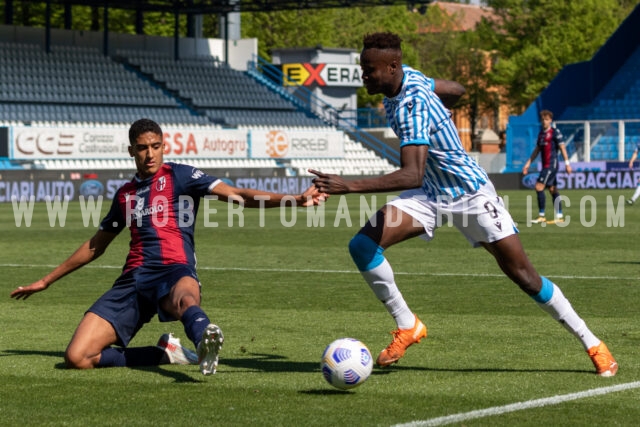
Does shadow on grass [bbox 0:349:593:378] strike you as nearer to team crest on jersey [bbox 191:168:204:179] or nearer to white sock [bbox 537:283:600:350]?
white sock [bbox 537:283:600:350]

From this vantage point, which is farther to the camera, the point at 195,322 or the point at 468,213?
the point at 468,213

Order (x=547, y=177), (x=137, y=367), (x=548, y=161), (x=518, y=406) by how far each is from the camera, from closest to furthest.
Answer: (x=518, y=406), (x=137, y=367), (x=547, y=177), (x=548, y=161)

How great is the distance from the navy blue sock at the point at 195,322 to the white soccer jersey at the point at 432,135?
1.59 metres

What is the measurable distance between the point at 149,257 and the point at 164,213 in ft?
1.02

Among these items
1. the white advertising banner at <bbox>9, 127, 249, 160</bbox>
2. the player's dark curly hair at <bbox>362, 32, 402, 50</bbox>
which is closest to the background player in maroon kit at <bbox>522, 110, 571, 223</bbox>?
the white advertising banner at <bbox>9, 127, 249, 160</bbox>

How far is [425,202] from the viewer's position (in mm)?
7918

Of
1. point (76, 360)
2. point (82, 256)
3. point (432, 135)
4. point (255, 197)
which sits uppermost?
point (432, 135)

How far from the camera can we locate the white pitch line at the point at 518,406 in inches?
235

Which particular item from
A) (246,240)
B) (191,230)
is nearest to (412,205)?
(191,230)

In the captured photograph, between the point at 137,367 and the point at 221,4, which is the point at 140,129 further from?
the point at 221,4

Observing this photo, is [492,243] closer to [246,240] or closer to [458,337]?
[458,337]

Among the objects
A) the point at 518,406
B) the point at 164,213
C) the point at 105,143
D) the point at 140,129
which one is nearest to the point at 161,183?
the point at 164,213

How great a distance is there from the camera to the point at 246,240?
20.4 m

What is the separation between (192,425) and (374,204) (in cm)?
2749
